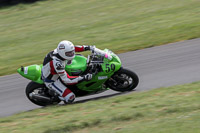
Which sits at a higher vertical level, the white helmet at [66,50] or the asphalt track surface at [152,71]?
the white helmet at [66,50]

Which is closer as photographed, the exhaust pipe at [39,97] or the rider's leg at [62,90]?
the rider's leg at [62,90]

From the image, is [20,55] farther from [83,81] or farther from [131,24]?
[83,81]

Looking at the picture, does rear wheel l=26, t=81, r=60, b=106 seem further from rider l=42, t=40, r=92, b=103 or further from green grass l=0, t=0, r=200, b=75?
green grass l=0, t=0, r=200, b=75

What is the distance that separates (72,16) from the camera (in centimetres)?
2133

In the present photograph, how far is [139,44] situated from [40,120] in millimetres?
7316

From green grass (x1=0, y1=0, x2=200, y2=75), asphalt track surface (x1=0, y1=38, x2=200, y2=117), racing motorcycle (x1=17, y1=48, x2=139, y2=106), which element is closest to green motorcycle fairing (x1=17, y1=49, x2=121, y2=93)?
racing motorcycle (x1=17, y1=48, x2=139, y2=106)

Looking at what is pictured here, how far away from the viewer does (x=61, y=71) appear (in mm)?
8578

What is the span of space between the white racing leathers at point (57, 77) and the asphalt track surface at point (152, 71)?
2.04ft

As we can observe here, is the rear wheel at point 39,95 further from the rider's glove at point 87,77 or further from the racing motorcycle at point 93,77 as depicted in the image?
the rider's glove at point 87,77

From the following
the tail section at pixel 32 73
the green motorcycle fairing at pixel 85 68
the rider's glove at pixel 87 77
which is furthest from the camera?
the tail section at pixel 32 73

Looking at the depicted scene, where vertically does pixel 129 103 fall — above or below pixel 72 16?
below

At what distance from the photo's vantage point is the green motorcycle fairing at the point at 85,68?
28.8ft

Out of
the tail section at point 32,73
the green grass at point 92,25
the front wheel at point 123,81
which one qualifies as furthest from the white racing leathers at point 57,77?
the green grass at point 92,25

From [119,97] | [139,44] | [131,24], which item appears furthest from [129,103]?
[131,24]
